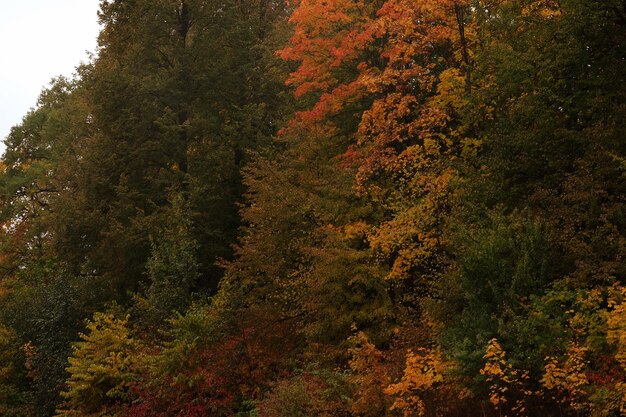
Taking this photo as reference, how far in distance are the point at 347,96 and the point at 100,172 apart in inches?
437

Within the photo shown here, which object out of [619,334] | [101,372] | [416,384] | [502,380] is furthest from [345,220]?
[101,372]

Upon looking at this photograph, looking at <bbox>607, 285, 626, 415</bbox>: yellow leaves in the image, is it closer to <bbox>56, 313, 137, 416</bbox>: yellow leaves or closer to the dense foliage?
the dense foliage

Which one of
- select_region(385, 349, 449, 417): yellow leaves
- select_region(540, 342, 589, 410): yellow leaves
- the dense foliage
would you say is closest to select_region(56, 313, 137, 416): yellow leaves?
the dense foliage

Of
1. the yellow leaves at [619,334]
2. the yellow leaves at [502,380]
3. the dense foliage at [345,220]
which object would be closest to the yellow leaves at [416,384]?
the dense foliage at [345,220]

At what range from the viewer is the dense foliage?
37.0 feet

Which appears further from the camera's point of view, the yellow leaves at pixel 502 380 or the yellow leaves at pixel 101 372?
the yellow leaves at pixel 101 372

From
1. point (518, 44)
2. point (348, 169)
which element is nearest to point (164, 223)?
point (348, 169)

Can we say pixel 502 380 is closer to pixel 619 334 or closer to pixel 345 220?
pixel 619 334

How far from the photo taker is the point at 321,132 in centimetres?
1912

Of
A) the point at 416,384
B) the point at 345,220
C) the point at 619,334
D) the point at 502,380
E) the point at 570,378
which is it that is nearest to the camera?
the point at 570,378

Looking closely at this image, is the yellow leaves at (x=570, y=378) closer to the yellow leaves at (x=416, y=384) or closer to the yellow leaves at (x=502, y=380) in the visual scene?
the yellow leaves at (x=502, y=380)

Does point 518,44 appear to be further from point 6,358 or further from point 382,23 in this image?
point 6,358

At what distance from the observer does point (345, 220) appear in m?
16.8

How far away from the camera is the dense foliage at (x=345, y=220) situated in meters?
11.3
